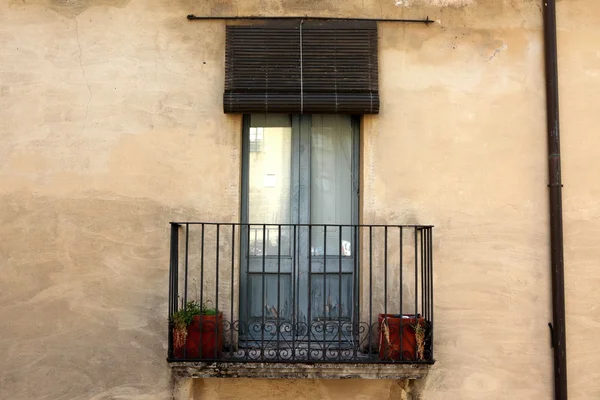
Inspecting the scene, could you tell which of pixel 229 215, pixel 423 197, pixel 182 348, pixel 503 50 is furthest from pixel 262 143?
pixel 503 50

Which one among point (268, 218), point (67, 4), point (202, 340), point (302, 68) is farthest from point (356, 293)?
point (67, 4)

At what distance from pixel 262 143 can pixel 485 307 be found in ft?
7.89

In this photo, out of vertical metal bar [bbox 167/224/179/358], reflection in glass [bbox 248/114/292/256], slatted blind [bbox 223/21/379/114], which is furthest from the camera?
reflection in glass [bbox 248/114/292/256]

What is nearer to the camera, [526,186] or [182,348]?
[182,348]

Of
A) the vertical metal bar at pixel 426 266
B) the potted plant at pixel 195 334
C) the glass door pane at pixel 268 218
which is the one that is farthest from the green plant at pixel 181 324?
the vertical metal bar at pixel 426 266

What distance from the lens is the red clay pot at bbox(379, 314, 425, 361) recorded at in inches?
207

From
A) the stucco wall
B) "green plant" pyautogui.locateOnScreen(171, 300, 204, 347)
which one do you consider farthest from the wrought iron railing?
the stucco wall

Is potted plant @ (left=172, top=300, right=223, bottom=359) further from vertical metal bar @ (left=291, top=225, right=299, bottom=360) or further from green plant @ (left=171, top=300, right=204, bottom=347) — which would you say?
vertical metal bar @ (left=291, top=225, right=299, bottom=360)

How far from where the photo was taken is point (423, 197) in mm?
5656

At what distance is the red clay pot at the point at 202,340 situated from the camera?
5.21 m

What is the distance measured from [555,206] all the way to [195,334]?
3195mm

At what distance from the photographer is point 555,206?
18.3 feet

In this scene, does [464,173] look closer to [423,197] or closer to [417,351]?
[423,197]

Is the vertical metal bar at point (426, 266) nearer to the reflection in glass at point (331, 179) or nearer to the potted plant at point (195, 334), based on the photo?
the reflection in glass at point (331, 179)
